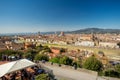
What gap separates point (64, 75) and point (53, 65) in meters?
3.63

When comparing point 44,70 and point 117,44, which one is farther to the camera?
point 117,44

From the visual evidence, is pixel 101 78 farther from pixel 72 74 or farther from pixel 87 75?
pixel 72 74

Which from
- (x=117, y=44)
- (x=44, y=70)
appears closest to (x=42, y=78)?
(x=44, y=70)

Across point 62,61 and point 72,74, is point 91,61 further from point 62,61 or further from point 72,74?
point 72,74

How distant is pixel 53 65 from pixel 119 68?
727 centimetres

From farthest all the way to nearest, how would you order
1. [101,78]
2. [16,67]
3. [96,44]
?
[96,44] < [101,78] < [16,67]

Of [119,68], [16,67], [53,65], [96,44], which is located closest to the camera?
[16,67]

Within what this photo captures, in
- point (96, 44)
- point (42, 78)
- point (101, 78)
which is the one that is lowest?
point (96, 44)

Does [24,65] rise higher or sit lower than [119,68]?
higher

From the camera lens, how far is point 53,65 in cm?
1677

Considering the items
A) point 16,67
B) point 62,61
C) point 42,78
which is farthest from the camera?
point 62,61

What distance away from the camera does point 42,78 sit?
9.77 metres

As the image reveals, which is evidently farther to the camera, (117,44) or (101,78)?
(117,44)

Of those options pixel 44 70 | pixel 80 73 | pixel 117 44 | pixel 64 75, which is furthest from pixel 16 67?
pixel 117 44
